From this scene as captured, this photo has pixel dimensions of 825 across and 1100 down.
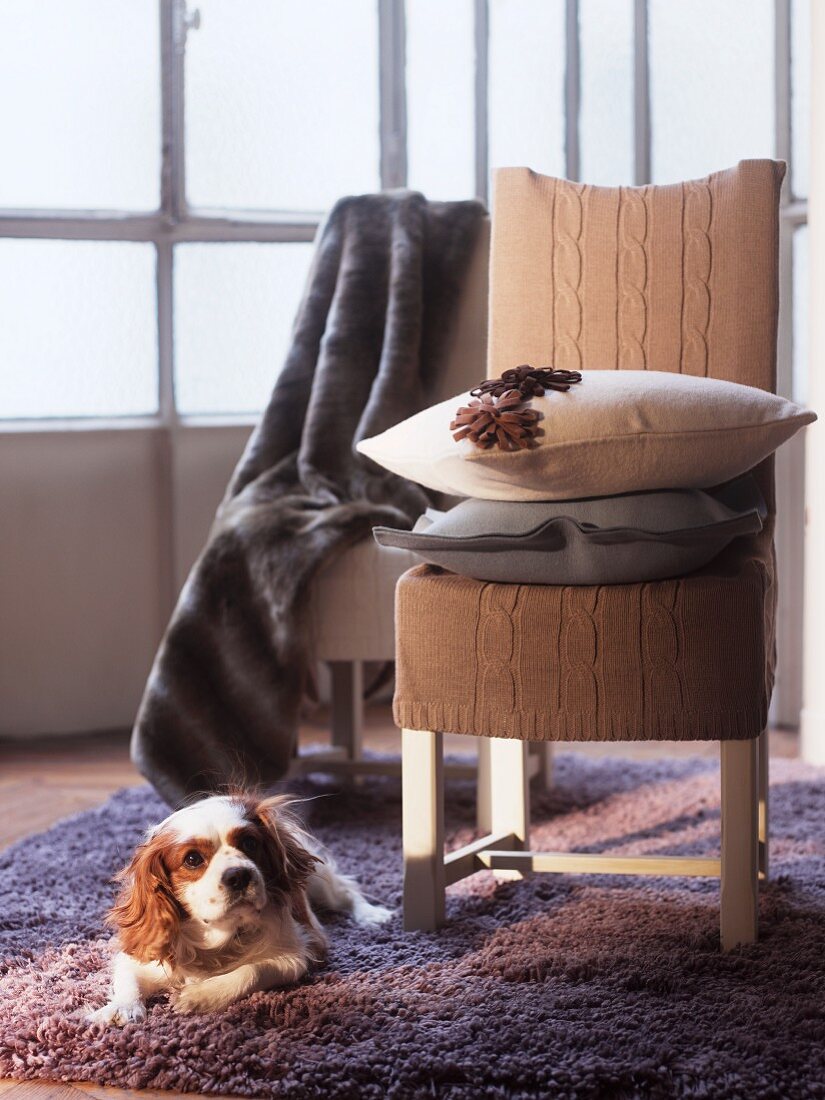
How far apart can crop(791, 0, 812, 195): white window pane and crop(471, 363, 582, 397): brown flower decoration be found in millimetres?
1686

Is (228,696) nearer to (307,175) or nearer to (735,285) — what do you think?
(735,285)

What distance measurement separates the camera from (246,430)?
121 inches

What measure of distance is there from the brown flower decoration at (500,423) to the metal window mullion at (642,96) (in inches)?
65.0

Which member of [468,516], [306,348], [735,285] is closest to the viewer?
[468,516]

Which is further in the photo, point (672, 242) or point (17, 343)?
point (17, 343)

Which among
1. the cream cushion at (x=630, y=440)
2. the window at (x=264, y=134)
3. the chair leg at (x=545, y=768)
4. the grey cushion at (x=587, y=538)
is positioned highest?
the window at (x=264, y=134)

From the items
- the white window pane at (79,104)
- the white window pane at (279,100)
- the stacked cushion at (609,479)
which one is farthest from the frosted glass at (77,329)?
the stacked cushion at (609,479)

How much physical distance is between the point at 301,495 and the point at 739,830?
3.44 feet

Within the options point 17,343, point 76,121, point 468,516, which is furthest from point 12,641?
point 468,516

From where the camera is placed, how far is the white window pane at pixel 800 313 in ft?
9.69

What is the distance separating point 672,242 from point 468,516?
579 millimetres

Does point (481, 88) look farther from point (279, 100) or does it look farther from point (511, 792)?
point (511, 792)

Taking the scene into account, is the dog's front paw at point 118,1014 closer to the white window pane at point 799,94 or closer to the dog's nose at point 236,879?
the dog's nose at point 236,879

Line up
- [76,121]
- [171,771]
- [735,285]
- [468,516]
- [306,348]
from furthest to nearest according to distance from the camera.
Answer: [76,121] → [306,348] → [171,771] → [735,285] → [468,516]
